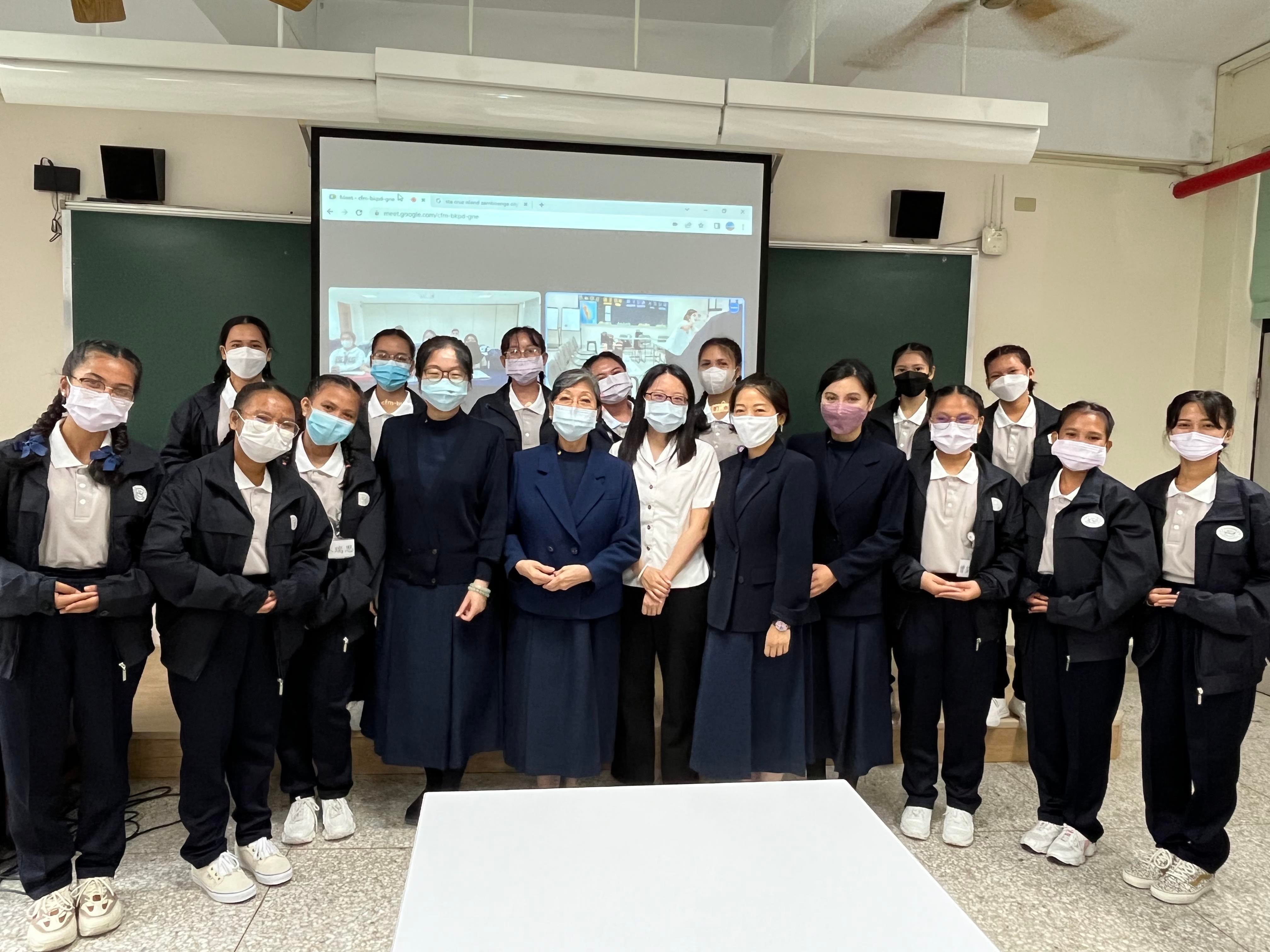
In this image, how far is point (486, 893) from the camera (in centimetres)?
126

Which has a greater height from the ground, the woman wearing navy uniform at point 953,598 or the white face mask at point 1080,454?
the white face mask at point 1080,454

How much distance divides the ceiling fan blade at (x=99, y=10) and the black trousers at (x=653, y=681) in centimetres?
243

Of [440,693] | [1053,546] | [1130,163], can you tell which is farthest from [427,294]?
[1130,163]

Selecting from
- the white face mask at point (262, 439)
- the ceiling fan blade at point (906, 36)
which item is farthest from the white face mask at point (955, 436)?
the white face mask at point (262, 439)

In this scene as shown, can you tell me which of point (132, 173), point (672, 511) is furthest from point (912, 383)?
point (132, 173)

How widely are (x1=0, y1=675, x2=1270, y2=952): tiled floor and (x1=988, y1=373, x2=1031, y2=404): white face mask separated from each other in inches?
63.0

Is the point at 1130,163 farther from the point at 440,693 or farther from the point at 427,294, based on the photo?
the point at 440,693

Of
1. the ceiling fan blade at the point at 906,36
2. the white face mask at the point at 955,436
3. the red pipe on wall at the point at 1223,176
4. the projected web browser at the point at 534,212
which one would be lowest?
the white face mask at the point at 955,436

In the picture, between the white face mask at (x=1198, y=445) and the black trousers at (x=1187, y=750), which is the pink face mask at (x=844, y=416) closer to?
the white face mask at (x=1198, y=445)

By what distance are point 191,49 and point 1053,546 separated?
3.68 meters

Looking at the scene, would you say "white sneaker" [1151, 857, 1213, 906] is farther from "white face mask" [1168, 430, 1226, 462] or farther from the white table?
the white table

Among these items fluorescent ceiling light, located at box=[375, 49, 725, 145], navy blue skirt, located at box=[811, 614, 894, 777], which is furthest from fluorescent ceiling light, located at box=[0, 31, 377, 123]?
navy blue skirt, located at box=[811, 614, 894, 777]

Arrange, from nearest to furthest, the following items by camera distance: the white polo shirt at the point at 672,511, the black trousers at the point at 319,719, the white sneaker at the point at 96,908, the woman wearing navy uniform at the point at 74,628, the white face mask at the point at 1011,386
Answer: the woman wearing navy uniform at the point at 74,628 → the white sneaker at the point at 96,908 → the black trousers at the point at 319,719 → the white polo shirt at the point at 672,511 → the white face mask at the point at 1011,386

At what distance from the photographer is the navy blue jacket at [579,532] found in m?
2.70
